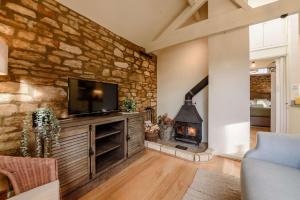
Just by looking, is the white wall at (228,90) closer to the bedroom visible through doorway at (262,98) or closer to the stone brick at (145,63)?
the bedroom visible through doorway at (262,98)

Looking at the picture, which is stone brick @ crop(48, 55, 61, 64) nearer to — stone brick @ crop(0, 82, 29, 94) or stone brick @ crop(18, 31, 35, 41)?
stone brick @ crop(18, 31, 35, 41)

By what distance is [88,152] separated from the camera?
1730 millimetres

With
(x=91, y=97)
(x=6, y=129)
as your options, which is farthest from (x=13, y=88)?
(x=91, y=97)

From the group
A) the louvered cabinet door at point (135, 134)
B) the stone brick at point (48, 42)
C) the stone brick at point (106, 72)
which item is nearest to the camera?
the stone brick at point (48, 42)

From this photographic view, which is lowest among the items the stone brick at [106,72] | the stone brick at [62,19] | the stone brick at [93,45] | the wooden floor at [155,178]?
the wooden floor at [155,178]

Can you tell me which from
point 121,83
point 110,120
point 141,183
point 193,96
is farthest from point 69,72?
point 193,96

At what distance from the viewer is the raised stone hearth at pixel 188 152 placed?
251 centimetres

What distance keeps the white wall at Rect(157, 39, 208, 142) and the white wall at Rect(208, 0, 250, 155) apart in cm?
59

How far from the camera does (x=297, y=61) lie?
3.01 meters

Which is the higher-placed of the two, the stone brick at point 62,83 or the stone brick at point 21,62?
the stone brick at point 21,62

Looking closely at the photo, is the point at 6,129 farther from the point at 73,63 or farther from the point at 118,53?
the point at 118,53

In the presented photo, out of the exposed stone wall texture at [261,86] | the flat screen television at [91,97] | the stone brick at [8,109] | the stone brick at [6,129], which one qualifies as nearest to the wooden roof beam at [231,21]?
the flat screen television at [91,97]

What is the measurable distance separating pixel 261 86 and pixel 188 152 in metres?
6.86

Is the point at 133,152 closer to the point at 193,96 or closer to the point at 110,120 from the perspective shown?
the point at 110,120
